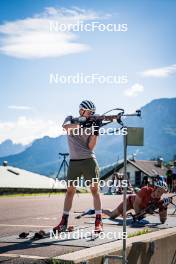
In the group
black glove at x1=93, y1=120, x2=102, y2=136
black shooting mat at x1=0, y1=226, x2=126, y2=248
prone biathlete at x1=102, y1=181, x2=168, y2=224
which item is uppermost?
black glove at x1=93, y1=120, x2=102, y2=136

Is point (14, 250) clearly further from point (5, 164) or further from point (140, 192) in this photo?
point (5, 164)

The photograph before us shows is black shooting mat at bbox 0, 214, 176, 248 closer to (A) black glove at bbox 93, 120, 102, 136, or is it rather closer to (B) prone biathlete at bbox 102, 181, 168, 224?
(B) prone biathlete at bbox 102, 181, 168, 224

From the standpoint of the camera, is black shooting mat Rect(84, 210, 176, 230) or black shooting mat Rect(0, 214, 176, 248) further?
black shooting mat Rect(84, 210, 176, 230)

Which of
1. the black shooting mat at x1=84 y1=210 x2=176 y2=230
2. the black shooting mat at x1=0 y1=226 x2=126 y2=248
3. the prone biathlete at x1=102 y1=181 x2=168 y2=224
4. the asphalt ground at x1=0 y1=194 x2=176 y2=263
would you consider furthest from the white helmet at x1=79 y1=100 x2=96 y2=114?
the prone biathlete at x1=102 y1=181 x2=168 y2=224

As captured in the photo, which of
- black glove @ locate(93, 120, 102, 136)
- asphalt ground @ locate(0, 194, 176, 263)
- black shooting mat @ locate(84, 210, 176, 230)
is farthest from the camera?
black shooting mat @ locate(84, 210, 176, 230)

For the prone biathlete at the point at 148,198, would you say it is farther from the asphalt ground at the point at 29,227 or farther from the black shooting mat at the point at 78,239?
the black shooting mat at the point at 78,239

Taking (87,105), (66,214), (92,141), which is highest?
(87,105)

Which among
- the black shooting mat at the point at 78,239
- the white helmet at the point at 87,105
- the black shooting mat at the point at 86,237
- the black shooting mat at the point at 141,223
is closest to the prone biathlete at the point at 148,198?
the black shooting mat at the point at 141,223

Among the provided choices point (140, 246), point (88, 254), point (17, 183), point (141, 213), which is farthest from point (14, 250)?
point (17, 183)

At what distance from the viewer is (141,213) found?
10.1m

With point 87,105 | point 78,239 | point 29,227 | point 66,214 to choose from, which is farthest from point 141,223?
point 87,105

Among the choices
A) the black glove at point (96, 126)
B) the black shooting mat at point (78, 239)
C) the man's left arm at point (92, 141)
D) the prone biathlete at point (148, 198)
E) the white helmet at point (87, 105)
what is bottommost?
the black shooting mat at point (78, 239)

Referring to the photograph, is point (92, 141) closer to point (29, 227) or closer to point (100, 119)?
point (100, 119)

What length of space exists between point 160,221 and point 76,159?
2878 mm
